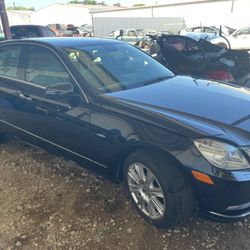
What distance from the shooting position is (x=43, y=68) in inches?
132

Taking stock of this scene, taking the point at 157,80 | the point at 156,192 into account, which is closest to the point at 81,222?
the point at 156,192

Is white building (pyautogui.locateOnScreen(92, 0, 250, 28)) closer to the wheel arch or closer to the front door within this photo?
the front door

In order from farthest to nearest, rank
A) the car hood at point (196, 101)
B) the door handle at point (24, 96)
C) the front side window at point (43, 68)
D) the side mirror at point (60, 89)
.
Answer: the door handle at point (24, 96)
the front side window at point (43, 68)
the side mirror at point (60, 89)
the car hood at point (196, 101)

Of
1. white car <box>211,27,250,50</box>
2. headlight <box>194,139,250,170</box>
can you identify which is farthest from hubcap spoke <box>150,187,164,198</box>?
white car <box>211,27,250,50</box>

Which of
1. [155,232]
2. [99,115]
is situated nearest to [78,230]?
[155,232]

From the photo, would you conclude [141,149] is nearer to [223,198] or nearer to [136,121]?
[136,121]

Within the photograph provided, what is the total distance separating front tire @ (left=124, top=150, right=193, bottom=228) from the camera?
2.33 m

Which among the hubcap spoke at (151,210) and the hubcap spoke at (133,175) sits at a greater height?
the hubcap spoke at (133,175)

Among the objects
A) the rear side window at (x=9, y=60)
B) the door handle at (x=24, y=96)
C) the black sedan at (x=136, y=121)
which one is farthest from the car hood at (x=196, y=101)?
the rear side window at (x=9, y=60)

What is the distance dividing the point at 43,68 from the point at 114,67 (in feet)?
2.59

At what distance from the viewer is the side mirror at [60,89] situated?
2926 mm

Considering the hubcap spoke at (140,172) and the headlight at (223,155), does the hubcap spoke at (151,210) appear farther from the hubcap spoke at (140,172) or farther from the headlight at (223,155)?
the headlight at (223,155)

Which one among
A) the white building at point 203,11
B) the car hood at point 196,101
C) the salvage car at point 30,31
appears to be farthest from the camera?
the white building at point 203,11

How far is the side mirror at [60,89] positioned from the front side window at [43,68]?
0.08m
